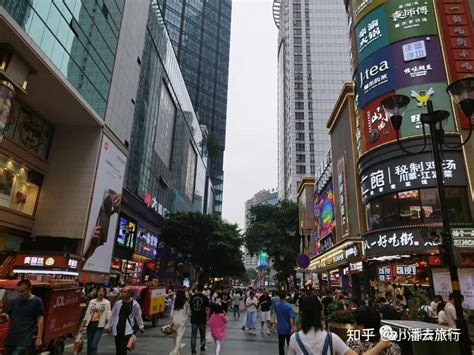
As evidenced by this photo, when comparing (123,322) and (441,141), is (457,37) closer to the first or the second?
(441,141)

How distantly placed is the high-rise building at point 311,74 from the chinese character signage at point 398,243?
2491 inches

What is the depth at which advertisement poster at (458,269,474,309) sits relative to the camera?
63.7 ft

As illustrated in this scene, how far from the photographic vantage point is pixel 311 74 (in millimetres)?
95375

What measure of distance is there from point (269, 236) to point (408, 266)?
29.7m

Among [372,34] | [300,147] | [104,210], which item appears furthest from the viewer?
[300,147]

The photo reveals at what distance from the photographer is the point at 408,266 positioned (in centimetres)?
2242

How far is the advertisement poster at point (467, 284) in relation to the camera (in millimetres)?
19422

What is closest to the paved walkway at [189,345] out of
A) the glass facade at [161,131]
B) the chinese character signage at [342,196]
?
the chinese character signage at [342,196]

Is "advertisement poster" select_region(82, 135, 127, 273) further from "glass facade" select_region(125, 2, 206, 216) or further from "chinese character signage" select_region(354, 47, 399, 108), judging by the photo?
"chinese character signage" select_region(354, 47, 399, 108)

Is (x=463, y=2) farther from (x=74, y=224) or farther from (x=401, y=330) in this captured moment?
(x=74, y=224)

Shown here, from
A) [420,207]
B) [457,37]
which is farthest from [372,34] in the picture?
[420,207]

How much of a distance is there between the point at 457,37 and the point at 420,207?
12.1 metres

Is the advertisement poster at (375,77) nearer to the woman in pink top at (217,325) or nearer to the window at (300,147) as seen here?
the woman in pink top at (217,325)

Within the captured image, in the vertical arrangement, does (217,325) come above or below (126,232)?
below
